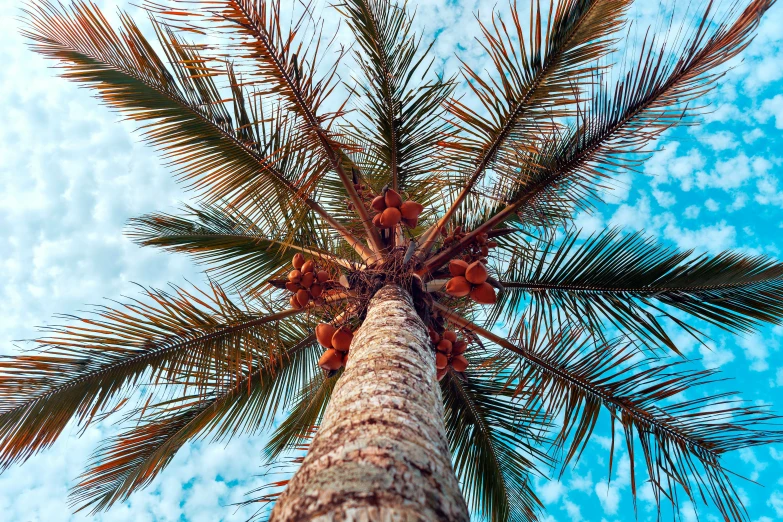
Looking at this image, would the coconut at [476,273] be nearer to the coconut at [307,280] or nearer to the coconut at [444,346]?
the coconut at [444,346]

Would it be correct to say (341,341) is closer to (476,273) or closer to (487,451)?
(476,273)

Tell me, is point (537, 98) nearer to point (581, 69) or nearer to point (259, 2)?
point (581, 69)

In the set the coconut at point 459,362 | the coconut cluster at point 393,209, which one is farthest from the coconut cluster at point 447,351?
the coconut cluster at point 393,209

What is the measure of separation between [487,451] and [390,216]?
2.70m

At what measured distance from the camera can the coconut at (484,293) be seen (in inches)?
131

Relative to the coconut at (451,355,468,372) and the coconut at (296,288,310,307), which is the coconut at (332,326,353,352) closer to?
the coconut at (296,288,310,307)

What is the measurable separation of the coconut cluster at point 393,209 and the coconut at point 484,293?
71 centimetres

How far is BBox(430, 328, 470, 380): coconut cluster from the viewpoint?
369cm

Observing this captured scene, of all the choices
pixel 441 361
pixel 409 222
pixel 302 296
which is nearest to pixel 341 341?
pixel 302 296

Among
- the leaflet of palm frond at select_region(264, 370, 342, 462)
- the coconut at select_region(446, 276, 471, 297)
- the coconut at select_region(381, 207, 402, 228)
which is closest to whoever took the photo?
the coconut at select_region(446, 276, 471, 297)

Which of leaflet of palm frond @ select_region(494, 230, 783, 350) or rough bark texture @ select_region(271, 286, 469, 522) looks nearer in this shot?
rough bark texture @ select_region(271, 286, 469, 522)

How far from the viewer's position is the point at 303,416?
17.3 feet

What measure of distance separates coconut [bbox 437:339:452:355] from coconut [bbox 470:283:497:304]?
18.3 inches

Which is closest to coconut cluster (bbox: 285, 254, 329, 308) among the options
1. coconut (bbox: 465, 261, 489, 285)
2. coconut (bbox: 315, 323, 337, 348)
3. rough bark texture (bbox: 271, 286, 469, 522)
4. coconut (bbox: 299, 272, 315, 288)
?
coconut (bbox: 299, 272, 315, 288)
